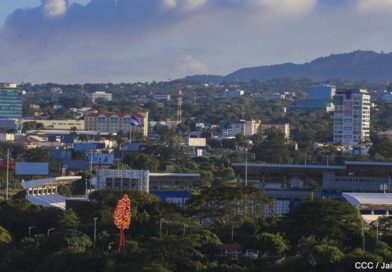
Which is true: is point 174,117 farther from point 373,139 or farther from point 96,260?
point 96,260

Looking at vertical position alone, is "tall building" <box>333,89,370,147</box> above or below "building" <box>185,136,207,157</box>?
above

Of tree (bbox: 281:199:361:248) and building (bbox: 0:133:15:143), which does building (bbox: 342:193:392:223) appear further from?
building (bbox: 0:133:15:143)

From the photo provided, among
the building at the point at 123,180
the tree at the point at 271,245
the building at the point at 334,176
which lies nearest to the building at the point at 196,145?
the building at the point at 334,176

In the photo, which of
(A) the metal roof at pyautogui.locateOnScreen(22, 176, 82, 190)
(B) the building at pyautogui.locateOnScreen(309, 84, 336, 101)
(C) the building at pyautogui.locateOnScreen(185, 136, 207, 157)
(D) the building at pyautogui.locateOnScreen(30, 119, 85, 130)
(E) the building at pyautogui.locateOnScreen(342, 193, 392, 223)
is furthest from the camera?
(B) the building at pyautogui.locateOnScreen(309, 84, 336, 101)

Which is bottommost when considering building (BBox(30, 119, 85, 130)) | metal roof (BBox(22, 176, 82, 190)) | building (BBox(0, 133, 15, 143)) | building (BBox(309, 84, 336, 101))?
metal roof (BBox(22, 176, 82, 190))

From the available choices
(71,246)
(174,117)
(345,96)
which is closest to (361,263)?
(71,246)

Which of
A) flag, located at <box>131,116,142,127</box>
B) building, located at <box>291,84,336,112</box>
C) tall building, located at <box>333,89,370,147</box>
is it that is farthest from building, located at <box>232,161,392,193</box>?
building, located at <box>291,84,336,112</box>

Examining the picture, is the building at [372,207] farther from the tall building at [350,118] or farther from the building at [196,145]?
the tall building at [350,118]
